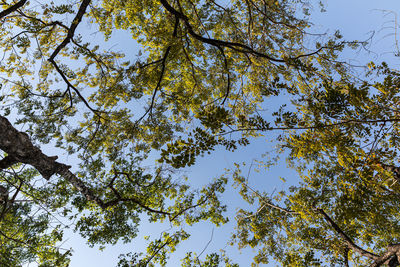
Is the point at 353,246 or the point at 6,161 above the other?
the point at 6,161

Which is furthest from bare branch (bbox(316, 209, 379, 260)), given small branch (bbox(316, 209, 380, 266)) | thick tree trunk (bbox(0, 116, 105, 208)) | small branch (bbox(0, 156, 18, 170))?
small branch (bbox(0, 156, 18, 170))

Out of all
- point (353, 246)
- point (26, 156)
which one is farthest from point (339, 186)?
point (26, 156)

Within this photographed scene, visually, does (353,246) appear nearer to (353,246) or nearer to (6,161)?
(353,246)

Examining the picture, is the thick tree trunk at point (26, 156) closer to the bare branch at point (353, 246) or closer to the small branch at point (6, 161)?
the small branch at point (6, 161)

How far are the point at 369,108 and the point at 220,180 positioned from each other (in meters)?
5.34

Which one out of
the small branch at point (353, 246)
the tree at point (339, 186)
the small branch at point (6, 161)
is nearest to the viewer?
the tree at point (339, 186)

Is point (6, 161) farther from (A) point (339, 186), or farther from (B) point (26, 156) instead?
(A) point (339, 186)

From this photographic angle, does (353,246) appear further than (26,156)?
No

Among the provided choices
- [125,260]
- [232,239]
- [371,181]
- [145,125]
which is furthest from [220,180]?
[371,181]

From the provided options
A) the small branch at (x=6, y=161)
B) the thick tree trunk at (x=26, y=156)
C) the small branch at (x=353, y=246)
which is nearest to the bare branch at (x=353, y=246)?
the small branch at (x=353, y=246)

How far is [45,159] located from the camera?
524cm

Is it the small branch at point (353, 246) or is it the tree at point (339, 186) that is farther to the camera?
the small branch at point (353, 246)

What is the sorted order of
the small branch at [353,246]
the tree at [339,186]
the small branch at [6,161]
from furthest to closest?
the small branch at [6,161] → the small branch at [353,246] → the tree at [339,186]

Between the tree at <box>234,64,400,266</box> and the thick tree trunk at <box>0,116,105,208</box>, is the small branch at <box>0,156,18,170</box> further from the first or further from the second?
the tree at <box>234,64,400,266</box>
